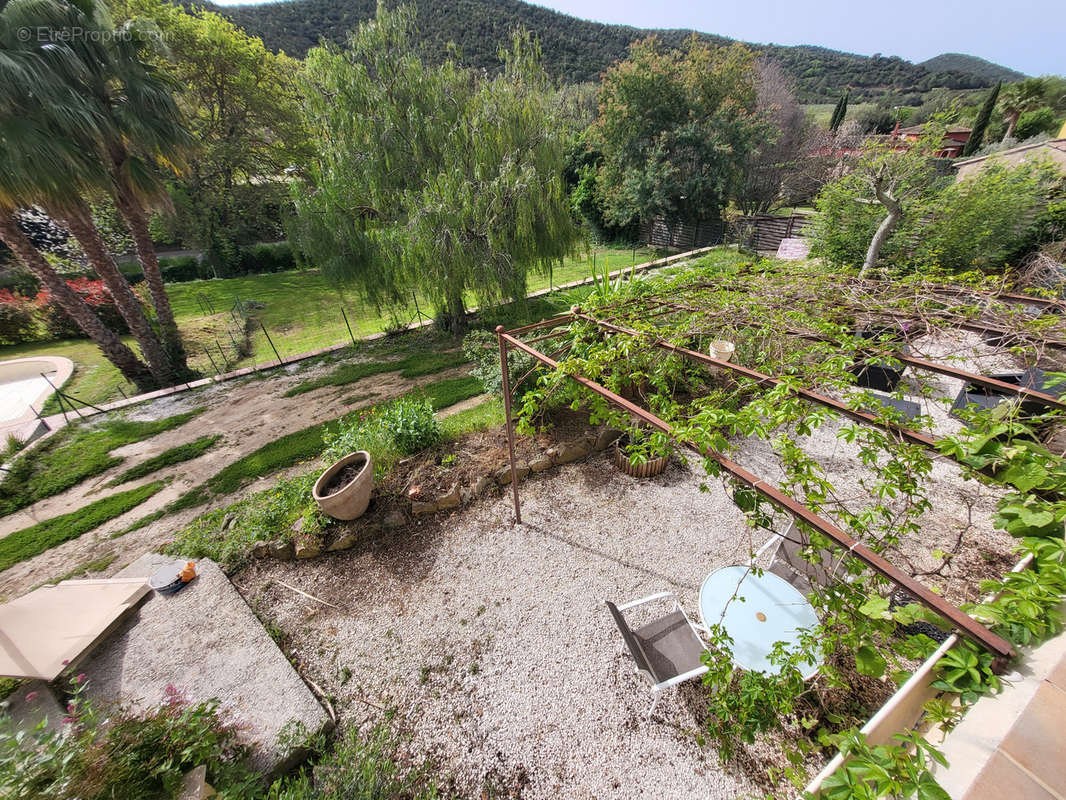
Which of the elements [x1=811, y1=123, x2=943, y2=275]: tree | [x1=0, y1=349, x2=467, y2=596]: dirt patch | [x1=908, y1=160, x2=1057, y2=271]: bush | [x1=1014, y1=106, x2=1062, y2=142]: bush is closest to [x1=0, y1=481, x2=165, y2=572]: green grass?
[x1=0, y1=349, x2=467, y2=596]: dirt patch

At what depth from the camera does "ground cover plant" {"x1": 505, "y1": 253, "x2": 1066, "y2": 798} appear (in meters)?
1.05

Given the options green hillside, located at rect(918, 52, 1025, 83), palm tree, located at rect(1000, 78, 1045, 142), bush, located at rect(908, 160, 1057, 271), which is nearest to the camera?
bush, located at rect(908, 160, 1057, 271)

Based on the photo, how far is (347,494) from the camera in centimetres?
364

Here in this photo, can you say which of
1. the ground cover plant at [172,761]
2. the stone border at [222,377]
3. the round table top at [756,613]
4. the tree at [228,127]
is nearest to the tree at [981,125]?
the stone border at [222,377]

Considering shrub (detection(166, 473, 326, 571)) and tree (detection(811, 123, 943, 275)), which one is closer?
shrub (detection(166, 473, 326, 571))

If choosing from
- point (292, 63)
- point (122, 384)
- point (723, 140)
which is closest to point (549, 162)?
point (122, 384)

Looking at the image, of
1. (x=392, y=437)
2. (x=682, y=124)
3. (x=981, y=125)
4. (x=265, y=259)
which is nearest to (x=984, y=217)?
(x=392, y=437)

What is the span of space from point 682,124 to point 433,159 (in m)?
13.5

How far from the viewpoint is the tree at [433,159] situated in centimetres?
675

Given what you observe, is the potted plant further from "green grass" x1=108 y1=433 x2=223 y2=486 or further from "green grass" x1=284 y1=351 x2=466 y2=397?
"green grass" x1=108 y1=433 x2=223 y2=486

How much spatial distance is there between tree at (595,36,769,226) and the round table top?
16.2 meters

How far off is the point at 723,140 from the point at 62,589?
20255 mm

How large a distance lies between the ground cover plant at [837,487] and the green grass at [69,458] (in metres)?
6.57

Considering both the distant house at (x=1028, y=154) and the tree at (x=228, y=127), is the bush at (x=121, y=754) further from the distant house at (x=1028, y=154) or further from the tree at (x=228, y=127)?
the distant house at (x=1028, y=154)
